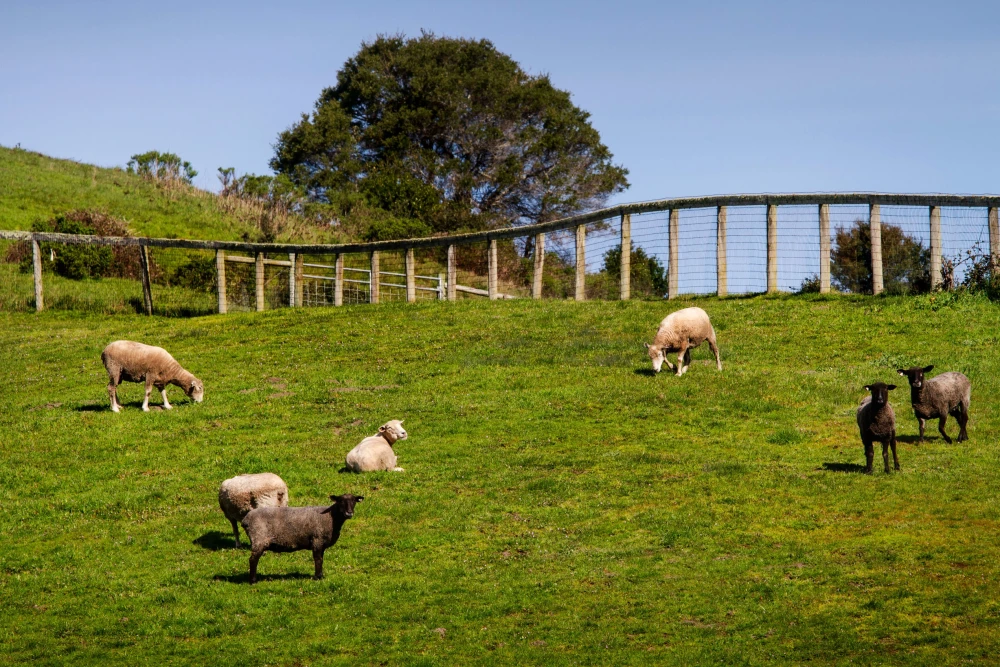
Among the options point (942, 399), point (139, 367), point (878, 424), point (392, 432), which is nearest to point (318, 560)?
point (392, 432)

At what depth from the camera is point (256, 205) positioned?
66250 mm

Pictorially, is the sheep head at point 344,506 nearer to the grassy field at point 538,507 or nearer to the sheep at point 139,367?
the grassy field at point 538,507

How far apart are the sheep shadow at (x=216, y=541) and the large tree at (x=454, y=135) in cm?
6683

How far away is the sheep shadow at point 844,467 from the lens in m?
20.0

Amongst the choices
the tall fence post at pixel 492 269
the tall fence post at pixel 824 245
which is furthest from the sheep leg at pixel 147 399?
the tall fence post at pixel 824 245

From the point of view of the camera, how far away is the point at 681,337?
90.9 feet

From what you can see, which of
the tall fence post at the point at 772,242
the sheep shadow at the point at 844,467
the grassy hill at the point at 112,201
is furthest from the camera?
the grassy hill at the point at 112,201

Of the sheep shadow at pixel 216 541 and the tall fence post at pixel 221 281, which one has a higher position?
the tall fence post at pixel 221 281

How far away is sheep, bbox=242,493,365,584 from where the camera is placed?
1597 cm

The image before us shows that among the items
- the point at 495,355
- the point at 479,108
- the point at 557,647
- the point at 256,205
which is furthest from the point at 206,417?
the point at 479,108

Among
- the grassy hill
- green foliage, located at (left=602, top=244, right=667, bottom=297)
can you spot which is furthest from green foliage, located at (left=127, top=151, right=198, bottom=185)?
green foliage, located at (left=602, top=244, right=667, bottom=297)

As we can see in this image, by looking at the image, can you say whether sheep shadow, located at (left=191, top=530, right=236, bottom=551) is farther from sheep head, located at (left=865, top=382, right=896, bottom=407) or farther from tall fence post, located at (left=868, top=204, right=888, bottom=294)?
tall fence post, located at (left=868, top=204, right=888, bottom=294)

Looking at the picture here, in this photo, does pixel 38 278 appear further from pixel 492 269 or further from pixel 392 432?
pixel 392 432

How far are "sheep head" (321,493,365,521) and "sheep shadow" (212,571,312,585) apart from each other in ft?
3.40
